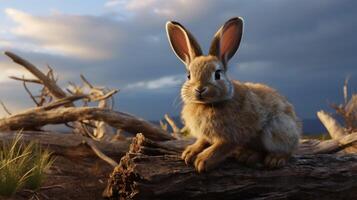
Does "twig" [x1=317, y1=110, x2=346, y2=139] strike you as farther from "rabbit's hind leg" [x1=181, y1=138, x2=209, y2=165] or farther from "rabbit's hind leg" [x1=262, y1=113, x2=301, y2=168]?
"rabbit's hind leg" [x1=181, y1=138, x2=209, y2=165]

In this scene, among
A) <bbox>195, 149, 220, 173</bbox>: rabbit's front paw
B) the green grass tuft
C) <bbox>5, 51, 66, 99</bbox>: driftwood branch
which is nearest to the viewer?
<bbox>195, 149, 220, 173</bbox>: rabbit's front paw

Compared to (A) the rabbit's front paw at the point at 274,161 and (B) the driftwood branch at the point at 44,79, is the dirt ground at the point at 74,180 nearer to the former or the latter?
(A) the rabbit's front paw at the point at 274,161

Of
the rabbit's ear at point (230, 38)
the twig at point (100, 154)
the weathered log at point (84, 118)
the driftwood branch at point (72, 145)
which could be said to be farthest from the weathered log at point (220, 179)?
the weathered log at point (84, 118)

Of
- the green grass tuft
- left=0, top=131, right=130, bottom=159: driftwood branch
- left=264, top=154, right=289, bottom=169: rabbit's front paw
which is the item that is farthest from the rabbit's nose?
left=0, top=131, right=130, bottom=159: driftwood branch

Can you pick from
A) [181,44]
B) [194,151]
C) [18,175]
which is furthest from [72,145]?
[181,44]

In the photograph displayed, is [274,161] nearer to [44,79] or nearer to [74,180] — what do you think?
[74,180]

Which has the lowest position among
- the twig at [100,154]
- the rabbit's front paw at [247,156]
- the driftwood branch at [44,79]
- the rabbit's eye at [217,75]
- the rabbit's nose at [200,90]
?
the rabbit's front paw at [247,156]

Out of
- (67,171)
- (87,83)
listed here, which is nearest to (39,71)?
(87,83)
